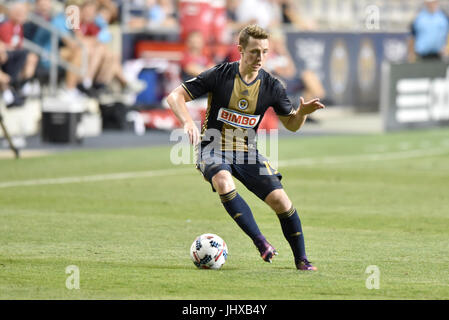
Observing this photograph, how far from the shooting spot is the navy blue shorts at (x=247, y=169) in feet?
27.1

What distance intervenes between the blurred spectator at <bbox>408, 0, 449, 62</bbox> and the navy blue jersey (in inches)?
661

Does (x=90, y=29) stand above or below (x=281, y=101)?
below

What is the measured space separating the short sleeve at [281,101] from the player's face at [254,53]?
32 cm


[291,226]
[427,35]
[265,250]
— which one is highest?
[427,35]

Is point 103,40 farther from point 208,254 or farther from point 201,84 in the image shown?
point 208,254

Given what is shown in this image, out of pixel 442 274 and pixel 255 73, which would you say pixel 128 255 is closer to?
pixel 255 73

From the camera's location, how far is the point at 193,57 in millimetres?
23219

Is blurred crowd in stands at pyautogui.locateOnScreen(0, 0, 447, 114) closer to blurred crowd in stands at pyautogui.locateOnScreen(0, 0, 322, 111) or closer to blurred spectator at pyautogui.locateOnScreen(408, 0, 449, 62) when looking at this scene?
blurred crowd in stands at pyautogui.locateOnScreen(0, 0, 322, 111)

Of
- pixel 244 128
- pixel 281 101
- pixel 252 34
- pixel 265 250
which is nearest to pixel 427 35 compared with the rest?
pixel 281 101

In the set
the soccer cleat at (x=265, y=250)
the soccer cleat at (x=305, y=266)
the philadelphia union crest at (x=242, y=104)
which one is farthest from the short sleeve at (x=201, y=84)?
the soccer cleat at (x=305, y=266)

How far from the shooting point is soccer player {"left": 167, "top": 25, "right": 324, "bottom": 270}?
820cm

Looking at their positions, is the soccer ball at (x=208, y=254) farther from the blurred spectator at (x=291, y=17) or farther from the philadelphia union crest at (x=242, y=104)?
the blurred spectator at (x=291, y=17)

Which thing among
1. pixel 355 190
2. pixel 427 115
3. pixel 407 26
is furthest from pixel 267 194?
pixel 407 26

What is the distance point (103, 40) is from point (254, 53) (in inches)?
589
